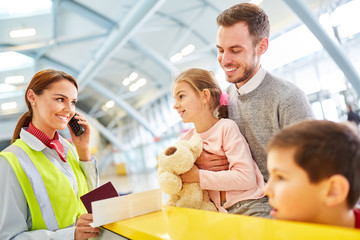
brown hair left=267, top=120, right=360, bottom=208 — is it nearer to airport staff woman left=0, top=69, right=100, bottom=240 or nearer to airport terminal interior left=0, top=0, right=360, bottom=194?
airport terminal interior left=0, top=0, right=360, bottom=194

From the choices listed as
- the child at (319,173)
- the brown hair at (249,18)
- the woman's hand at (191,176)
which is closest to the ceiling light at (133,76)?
the brown hair at (249,18)

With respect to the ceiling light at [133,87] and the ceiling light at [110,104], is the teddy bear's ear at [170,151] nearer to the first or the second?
the ceiling light at [133,87]

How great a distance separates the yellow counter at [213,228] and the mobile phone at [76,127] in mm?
970

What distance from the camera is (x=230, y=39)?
152 cm

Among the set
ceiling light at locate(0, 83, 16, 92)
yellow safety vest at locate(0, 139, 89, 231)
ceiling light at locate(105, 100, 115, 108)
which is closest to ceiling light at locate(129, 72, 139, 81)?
ceiling light at locate(105, 100, 115, 108)

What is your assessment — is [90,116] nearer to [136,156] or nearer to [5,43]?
[136,156]

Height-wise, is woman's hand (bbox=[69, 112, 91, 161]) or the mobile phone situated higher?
the mobile phone

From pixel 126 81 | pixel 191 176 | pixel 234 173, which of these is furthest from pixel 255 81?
pixel 126 81

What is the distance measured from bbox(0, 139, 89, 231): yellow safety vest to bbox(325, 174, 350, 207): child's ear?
144cm

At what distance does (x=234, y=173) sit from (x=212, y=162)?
183mm

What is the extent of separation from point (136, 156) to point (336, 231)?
18640 millimetres

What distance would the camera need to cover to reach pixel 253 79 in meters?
1.59

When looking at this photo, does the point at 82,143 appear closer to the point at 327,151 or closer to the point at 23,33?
the point at 327,151

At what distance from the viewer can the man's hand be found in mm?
1560
